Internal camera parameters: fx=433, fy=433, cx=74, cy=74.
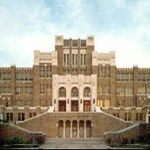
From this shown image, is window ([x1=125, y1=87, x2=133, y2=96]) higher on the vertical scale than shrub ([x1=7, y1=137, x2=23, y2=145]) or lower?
higher

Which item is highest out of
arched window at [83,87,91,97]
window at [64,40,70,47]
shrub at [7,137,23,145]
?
window at [64,40,70,47]

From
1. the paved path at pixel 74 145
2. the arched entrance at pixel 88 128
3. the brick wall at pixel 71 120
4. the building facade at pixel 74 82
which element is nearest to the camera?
the paved path at pixel 74 145

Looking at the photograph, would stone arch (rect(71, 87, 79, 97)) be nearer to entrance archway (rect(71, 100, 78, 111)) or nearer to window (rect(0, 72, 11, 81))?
entrance archway (rect(71, 100, 78, 111))

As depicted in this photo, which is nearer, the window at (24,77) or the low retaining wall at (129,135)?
the low retaining wall at (129,135)

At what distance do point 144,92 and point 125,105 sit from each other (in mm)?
5553

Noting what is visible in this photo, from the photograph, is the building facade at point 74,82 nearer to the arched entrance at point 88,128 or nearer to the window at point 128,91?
the window at point 128,91

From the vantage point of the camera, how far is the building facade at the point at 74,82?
10038 cm

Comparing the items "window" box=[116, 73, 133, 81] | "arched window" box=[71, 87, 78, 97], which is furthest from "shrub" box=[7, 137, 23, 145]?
"window" box=[116, 73, 133, 81]

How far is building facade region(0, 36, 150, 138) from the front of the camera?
100 m

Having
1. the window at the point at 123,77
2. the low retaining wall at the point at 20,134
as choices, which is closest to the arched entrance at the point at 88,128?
the low retaining wall at the point at 20,134

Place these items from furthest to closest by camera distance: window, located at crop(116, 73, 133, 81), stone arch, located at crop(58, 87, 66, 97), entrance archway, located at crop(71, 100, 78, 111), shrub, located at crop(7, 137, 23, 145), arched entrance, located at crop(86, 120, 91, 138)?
window, located at crop(116, 73, 133, 81) < entrance archway, located at crop(71, 100, 78, 111) < stone arch, located at crop(58, 87, 66, 97) < arched entrance, located at crop(86, 120, 91, 138) < shrub, located at crop(7, 137, 23, 145)

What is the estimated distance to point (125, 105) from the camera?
4043 inches

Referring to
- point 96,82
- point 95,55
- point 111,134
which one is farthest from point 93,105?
point 111,134

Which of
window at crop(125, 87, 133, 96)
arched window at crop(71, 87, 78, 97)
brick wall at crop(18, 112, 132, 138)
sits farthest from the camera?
window at crop(125, 87, 133, 96)
